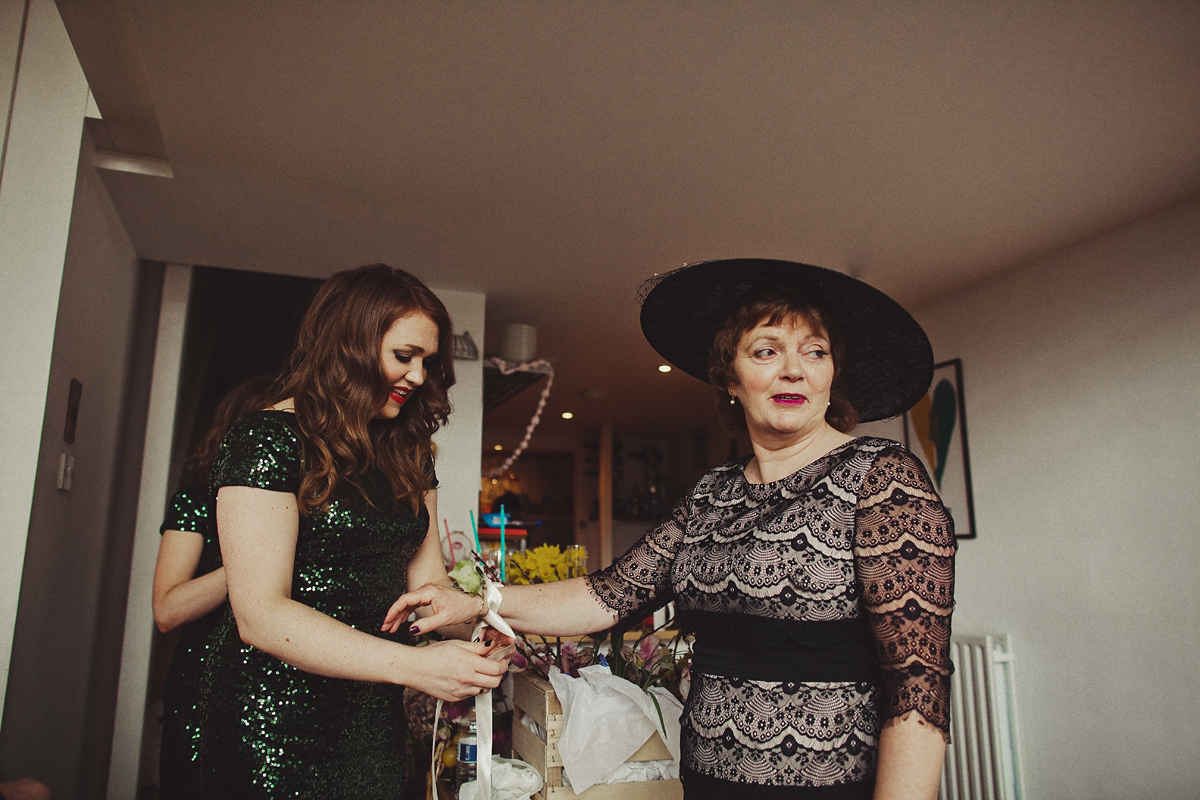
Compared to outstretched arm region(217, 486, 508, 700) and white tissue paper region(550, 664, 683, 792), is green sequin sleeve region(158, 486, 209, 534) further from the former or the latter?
white tissue paper region(550, 664, 683, 792)

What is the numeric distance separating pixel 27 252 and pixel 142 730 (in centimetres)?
205

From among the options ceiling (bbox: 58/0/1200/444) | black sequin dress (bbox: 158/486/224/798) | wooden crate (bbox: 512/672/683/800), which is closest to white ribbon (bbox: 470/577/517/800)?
wooden crate (bbox: 512/672/683/800)

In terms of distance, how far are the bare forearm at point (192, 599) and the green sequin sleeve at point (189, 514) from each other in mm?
126

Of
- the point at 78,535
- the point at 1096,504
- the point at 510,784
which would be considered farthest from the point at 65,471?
the point at 1096,504

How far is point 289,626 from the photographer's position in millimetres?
1080

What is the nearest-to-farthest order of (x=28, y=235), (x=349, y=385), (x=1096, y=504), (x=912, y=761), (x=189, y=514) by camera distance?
(x=912, y=761) → (x=349, y=385) → (x=189, y=514) → (x=28, y=235) → (x=1096, y=504)

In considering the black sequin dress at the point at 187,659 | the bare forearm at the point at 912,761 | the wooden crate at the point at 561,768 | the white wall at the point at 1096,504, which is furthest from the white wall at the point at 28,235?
the white wall at the point at 1096,504

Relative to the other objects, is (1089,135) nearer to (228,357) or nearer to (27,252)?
(27,252)

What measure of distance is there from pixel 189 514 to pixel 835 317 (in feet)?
4.65

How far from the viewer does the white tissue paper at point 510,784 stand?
5.68ft

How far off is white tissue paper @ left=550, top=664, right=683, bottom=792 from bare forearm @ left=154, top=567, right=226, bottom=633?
729 mm

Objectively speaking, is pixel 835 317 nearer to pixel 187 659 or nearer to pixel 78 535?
pixel 187 659

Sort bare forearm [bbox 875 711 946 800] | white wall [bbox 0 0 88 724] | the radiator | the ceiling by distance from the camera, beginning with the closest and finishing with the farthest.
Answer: bare forearm [bbox 875 711 946 800] → the ceiling → white wall [bbox 0 0 88 724] → the radiator

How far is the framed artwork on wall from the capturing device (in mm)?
3551
